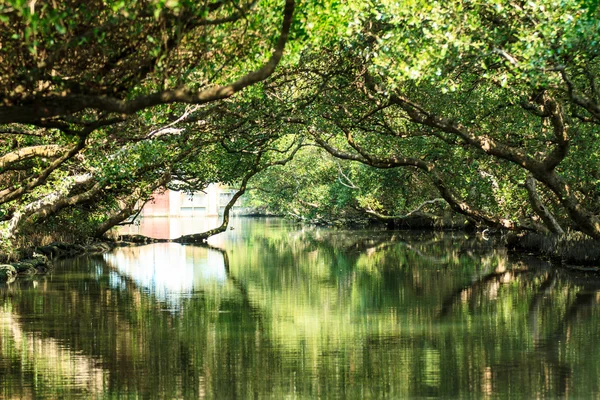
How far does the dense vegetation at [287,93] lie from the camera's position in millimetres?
10148

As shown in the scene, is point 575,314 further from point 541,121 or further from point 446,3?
point 541,121

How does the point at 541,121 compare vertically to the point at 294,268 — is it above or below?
above

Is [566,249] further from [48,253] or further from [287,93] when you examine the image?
[48,253]

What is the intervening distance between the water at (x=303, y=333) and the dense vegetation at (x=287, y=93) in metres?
3.00

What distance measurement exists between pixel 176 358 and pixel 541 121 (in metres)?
16.6

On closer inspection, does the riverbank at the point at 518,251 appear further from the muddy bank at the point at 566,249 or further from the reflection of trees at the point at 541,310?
the reflection of trees at the point at 541,310

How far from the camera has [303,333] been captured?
53.6ft

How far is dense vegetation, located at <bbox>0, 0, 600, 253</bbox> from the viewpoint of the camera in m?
10.1

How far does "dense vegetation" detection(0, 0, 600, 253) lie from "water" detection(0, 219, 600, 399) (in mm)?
3005

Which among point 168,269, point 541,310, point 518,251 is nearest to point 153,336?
A: point 541,310

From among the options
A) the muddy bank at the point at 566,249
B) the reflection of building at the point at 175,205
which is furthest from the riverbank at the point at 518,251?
the reflection of building at the point at 175,205

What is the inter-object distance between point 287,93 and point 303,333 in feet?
44.0

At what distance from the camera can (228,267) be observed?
32.8 metres

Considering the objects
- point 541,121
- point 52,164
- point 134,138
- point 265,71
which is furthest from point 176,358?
point 541,121
